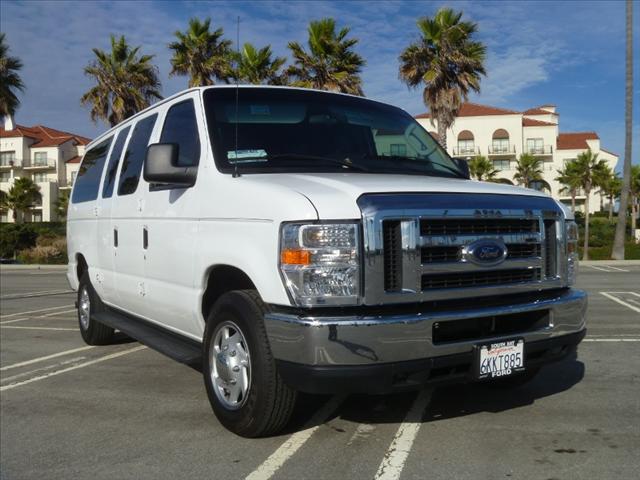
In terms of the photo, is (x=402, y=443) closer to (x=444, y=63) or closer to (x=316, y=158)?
(x=316, y=158)

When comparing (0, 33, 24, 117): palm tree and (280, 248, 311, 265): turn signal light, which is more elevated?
(0, 33, 24, 117): palm tree

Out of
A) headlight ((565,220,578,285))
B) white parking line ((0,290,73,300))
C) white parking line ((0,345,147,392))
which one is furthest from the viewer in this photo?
white parking line ((0,290,73,300))

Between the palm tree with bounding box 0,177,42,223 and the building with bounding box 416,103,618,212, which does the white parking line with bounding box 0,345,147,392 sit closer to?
the building with bounding box 416,103,618,212

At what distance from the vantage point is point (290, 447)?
361 cm

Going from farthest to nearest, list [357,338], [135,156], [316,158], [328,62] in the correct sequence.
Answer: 1. [328,62]
2. [135,156]
3. [316,158]
4. [357,338]

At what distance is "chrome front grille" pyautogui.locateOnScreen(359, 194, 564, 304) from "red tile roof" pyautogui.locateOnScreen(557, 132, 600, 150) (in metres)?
62.6

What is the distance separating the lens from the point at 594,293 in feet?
38.6

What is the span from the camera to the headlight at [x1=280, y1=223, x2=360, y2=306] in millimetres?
3141


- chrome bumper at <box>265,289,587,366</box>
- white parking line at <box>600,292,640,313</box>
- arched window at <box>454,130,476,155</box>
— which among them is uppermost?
arched window at <box>454,130,476,155</box>

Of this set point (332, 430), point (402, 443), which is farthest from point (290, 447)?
point (402, 443)

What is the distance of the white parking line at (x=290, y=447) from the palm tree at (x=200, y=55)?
25.5 metres

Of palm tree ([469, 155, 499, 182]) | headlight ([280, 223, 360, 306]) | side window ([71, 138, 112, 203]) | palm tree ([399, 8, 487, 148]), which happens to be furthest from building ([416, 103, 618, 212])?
headlight ([280, 223, 360, 306])

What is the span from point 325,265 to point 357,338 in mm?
396

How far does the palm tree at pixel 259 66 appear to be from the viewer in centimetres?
2639
